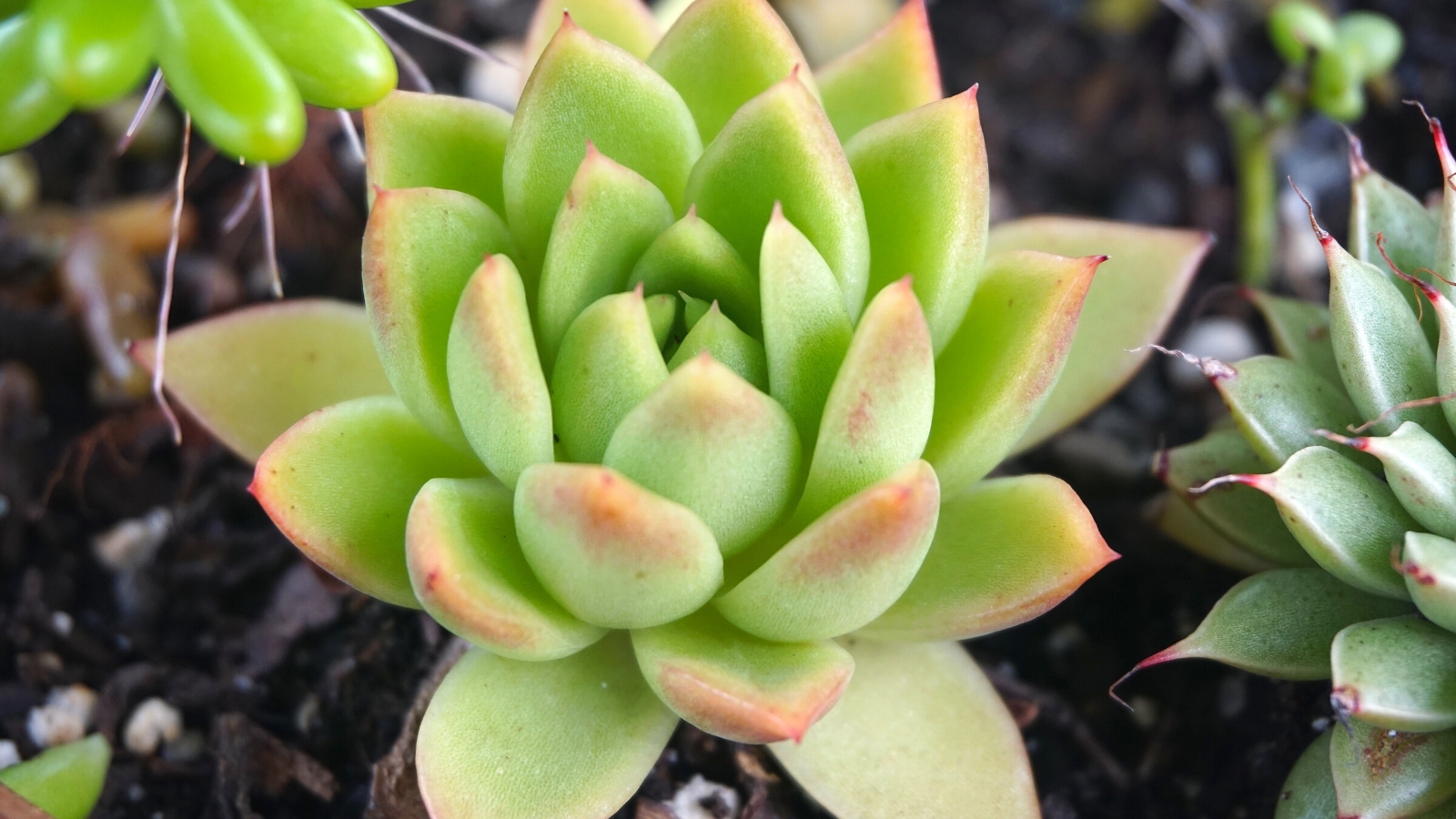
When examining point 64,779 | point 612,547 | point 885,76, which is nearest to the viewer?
point 612,547

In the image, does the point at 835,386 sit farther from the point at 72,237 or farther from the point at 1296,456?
the point at 72,237

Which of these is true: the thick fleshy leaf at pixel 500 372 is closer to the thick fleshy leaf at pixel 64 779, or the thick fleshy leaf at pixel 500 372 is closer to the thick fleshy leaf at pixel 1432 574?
the thick fleshy leaf at pixel 64 779

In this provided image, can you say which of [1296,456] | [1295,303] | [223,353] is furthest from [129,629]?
[1295,303]

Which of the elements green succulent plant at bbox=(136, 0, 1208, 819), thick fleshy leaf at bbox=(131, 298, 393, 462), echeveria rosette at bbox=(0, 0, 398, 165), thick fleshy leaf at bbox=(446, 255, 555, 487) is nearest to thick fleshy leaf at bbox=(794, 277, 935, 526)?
green succulent plant at bbox=(136, 0, 1208, 819)

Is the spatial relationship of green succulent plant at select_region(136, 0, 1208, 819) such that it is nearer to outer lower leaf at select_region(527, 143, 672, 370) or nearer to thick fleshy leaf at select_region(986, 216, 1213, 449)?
outer lower leaf at select_region(527, 143, 672, 370)

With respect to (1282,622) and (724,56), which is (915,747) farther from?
(724,56)

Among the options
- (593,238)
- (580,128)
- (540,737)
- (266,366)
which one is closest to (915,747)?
(540,737)
